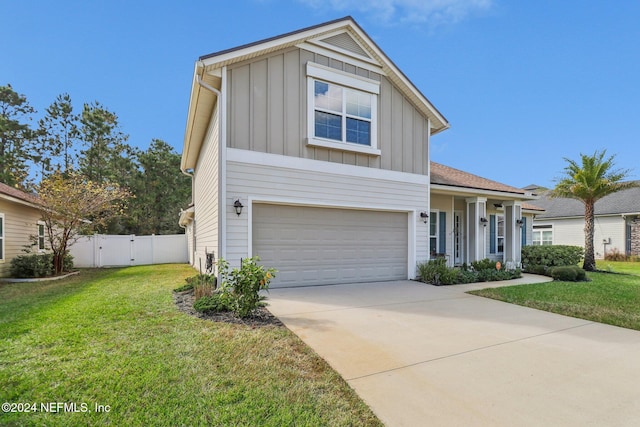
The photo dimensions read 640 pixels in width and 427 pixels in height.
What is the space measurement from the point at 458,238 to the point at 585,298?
5686 millimetres

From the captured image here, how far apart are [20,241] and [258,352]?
43.0 feet

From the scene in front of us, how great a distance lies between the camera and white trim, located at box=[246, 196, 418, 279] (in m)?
7.28

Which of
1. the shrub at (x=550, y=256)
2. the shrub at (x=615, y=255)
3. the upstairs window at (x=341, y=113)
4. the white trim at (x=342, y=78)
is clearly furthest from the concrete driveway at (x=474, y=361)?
the shrub at (x=615, y=255)

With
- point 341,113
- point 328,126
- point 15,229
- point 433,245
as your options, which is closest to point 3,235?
point 15,229

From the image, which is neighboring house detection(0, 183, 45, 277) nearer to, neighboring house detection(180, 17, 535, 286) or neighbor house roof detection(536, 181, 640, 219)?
neighboring house detection(180, 17, 535, 286)

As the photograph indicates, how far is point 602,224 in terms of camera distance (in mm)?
20375

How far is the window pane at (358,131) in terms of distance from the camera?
8.76 meters

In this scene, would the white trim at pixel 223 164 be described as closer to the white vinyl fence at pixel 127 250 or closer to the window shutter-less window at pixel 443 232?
the window shutter-less window at pixel 443 232

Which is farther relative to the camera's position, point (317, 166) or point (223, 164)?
point (317, 166)

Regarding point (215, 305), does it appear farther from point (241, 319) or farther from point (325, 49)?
point (325, 49)

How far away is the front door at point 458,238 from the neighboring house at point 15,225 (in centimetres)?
1596

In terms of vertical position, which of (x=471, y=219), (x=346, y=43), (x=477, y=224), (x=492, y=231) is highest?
(x=346, y=43)

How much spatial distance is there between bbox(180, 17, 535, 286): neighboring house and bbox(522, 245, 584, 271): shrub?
529 centimetres

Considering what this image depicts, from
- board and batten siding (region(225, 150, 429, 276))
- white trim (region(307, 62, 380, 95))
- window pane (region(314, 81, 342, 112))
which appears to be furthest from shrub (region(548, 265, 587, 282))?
window pane (region(314, 81, 342, 112))
